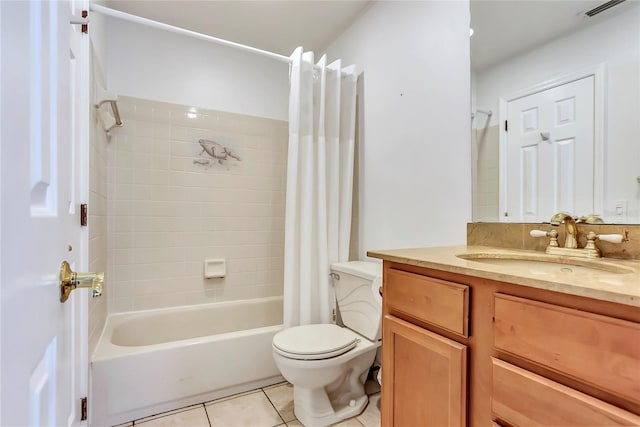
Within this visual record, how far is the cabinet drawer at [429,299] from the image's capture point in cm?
86

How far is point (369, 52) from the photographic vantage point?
2129mm

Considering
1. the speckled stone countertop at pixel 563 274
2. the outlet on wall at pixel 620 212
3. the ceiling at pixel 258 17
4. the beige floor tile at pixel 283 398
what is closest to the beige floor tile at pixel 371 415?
the beige floor tile at pixel 283 398

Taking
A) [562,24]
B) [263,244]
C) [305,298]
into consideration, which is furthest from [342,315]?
[562,24]

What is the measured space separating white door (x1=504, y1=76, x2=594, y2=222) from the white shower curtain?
1.02 m

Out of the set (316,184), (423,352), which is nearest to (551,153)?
(423,352)

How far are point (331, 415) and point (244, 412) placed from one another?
1.59 feet

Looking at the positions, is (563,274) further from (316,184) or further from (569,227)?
(316,184)

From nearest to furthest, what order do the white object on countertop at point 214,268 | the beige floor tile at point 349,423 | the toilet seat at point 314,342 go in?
the toilet seat at point 314,342, the beige floor tile at point 349,423, the white object on countertop at point 214,268

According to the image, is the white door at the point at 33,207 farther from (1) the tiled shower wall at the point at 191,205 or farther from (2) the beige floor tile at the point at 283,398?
(1) the tiled shower wall at the point at 191,205

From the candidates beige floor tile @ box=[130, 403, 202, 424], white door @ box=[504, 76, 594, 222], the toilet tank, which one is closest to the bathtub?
beige floor tile @ box=[130, 403, 202, 424]

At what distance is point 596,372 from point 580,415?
0.10 meters

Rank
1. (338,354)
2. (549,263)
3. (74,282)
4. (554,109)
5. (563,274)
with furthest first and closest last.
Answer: (338,354) < (554,109) < (549,263) < (563,274) < (74,282)

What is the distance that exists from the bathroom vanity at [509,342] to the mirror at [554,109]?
27 centimetres

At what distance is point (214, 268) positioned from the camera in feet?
8.23
